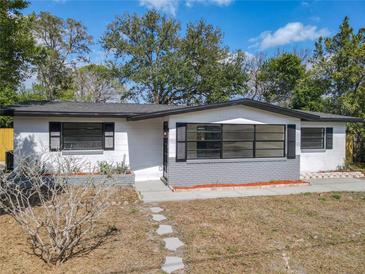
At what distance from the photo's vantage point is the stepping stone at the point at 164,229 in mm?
5379

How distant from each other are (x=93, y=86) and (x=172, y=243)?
23.7m

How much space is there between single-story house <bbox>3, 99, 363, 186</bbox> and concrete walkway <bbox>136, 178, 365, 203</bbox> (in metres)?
0.64

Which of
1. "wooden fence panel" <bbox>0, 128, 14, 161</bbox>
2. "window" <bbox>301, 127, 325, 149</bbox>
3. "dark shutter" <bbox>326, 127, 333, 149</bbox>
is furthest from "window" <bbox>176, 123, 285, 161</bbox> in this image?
"wooden fence panel" <bbox>0, 128, 14, 161</bbox>

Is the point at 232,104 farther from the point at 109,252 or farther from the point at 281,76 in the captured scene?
the point at 281,76

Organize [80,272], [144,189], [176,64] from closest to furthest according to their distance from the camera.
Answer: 1. [80,272]
2. [144,189]
3. [176,64]

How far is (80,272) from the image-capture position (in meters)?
3.79

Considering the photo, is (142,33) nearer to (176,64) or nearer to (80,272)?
(176,64)

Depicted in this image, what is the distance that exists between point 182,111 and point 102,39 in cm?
1784

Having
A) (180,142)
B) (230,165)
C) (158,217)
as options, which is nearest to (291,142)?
(230,165)

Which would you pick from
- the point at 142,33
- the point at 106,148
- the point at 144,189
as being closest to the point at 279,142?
the point at 144,189

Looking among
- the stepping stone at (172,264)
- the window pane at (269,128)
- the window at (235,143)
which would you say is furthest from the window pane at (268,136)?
the stepping stone at (172,264)

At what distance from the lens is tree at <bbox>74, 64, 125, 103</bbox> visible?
83.8ft

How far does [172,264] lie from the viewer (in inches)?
161

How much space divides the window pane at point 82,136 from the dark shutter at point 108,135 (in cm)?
16
